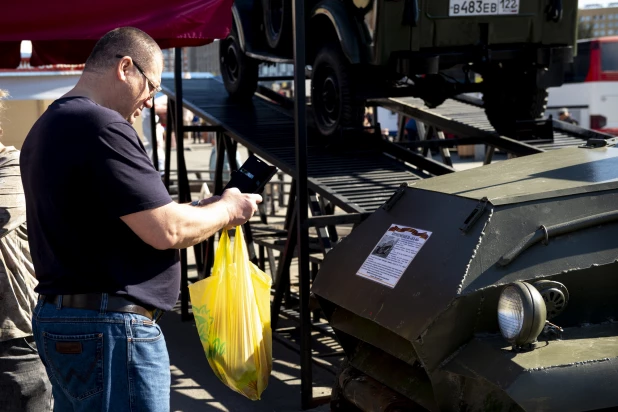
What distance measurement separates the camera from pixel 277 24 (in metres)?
7.59

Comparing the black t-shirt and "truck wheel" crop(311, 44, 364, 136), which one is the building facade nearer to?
"truck wheel" crop(311, 44, 364, 136)

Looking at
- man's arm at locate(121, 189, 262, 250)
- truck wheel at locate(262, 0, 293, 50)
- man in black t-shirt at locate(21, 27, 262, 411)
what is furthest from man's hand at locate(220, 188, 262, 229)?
truck wheel at locate(262, 0, 293, 50)

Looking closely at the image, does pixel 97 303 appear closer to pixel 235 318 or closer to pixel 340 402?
pixel 235 318

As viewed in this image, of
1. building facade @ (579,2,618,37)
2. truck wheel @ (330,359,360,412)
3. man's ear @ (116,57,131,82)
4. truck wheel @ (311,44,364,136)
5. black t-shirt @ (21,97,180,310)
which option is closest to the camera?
black t-shirt @ (21,97,180,310)

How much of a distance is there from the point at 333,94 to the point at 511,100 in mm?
1467

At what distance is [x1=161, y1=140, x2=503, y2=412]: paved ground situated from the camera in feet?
18.5

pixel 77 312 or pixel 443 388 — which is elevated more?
pixel 77 312

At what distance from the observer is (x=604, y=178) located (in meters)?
3.77

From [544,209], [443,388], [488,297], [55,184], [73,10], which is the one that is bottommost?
[443,388]

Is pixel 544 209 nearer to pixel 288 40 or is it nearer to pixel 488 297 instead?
pixel 488 297

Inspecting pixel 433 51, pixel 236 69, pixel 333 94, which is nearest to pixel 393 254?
pixel 433 51

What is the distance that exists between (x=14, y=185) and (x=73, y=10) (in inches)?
68.1

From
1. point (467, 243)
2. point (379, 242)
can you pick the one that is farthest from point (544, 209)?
point (379, 242)

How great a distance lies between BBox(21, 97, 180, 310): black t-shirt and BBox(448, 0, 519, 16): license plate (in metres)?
3.85
